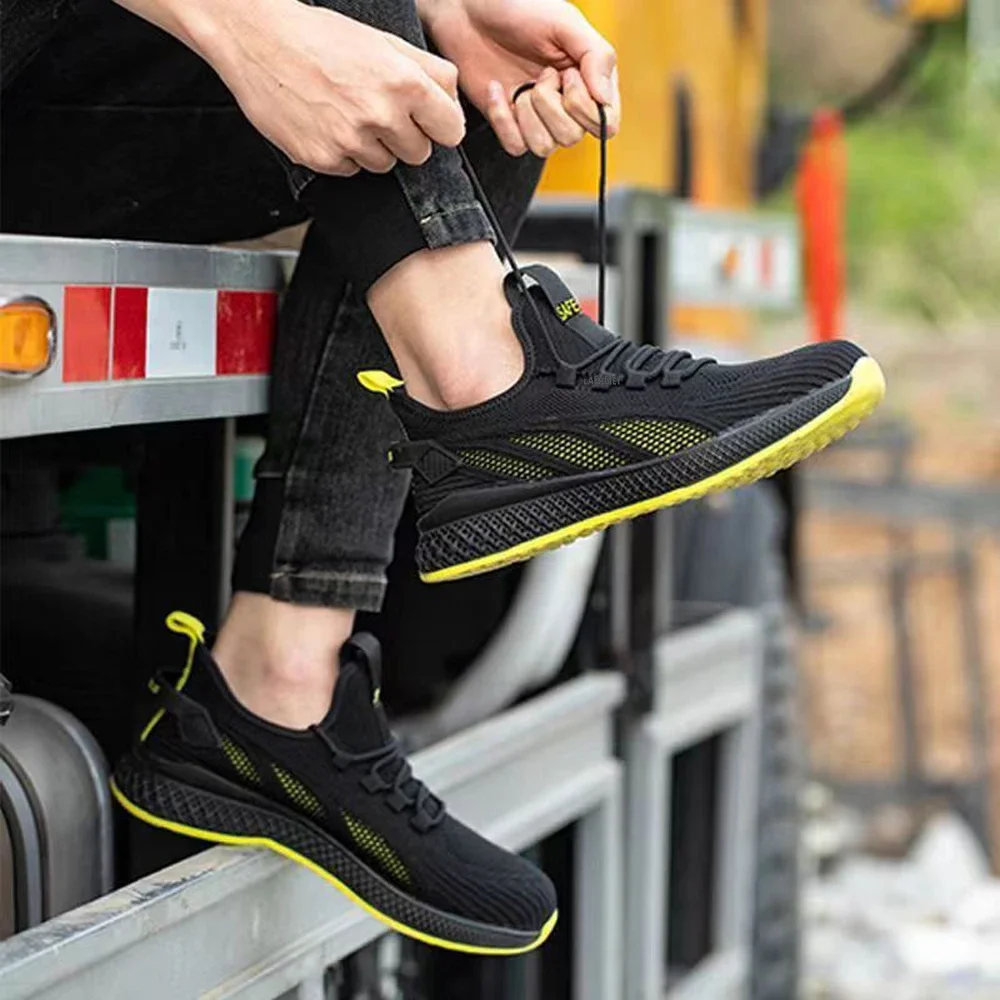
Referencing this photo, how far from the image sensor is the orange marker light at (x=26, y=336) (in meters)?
1.45

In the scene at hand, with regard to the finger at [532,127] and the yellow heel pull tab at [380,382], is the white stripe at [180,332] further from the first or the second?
the finger at [532,127]

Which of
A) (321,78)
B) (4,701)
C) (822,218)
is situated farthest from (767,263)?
(4,701)

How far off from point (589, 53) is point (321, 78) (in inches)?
11.7

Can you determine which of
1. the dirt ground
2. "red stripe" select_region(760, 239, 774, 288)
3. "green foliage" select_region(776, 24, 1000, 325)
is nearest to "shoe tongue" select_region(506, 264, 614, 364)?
"red stripe" select_region(760, 239, 774, 288)

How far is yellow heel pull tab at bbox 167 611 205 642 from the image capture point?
6.02 ft

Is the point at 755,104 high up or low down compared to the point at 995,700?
up

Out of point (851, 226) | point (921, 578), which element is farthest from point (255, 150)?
point (851, 226)

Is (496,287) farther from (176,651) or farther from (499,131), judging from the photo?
(176,651)

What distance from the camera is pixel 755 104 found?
464 cm

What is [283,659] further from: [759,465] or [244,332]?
[759,465]

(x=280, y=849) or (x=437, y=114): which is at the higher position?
(x=437, y=114)

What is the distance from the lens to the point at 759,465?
1591mm

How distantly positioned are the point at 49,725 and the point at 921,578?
21.2 feet

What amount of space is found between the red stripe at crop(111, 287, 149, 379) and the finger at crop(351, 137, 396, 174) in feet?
0.61
